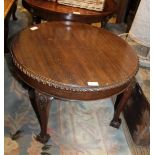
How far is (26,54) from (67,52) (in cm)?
23

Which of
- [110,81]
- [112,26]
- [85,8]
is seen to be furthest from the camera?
[112,26]

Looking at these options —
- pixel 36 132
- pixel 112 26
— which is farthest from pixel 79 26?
pixel 112 26

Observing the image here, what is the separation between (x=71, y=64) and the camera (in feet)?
4.14

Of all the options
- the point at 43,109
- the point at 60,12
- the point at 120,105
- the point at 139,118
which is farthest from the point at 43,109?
the point at 60,12

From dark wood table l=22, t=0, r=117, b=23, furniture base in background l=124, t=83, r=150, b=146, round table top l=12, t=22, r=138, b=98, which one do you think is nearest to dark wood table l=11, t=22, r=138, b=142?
round table top l=12, t=22, r=138, b=98

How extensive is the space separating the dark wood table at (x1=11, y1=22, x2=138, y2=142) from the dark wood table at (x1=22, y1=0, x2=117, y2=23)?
8.7 inches

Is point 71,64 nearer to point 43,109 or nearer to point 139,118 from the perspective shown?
point 43,109

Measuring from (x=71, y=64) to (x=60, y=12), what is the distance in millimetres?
669

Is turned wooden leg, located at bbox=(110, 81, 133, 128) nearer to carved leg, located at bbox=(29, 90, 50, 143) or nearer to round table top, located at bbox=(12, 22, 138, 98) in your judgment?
round table top, located at bbox=(12, 22, 138, 98)

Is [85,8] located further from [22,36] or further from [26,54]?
[26,54]

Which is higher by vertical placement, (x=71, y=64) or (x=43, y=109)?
(x=71, y=64)

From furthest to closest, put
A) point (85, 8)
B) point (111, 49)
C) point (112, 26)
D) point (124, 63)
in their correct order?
point (112, 26) → point (85, 8) → point (111, 49) → point (124, 63)

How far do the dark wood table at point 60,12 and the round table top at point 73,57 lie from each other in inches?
6.8

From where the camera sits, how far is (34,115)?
1.60 meters
